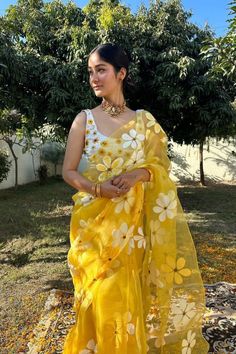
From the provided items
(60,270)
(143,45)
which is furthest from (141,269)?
(143,45)

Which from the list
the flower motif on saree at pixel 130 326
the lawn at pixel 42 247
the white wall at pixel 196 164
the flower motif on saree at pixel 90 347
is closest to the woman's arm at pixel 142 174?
the flower motif on saree at pixel 130 326

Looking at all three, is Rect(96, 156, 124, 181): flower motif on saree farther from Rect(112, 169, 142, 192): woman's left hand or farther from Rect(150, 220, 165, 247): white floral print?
Rect(150, 220, 165, 247): white floral print

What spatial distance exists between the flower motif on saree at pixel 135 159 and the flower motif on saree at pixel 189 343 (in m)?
0.90

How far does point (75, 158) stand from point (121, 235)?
41 centimetres

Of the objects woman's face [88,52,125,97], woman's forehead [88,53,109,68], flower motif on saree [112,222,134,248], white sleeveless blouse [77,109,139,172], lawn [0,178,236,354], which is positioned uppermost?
woman's forehead [88,53,109,68]

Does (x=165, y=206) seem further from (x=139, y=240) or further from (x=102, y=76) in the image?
(x=102, y=76)

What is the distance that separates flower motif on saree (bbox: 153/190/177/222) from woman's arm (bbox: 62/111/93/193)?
0.40 meters

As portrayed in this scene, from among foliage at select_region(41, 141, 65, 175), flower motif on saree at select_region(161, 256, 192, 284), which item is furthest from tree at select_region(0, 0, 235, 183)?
foliage at select_region(41, 141, 65, 175)

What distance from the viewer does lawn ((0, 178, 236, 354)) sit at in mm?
3023

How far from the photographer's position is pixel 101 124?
177cm

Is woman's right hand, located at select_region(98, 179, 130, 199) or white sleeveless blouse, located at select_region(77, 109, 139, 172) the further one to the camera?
white sleeveless blouse, located at select_region(77, 109, 139, 172)

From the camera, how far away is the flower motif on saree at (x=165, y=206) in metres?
1.87

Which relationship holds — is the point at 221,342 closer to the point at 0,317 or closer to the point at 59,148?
the point at 0,317

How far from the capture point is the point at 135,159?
69.1 inches
